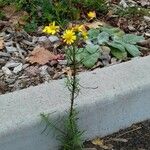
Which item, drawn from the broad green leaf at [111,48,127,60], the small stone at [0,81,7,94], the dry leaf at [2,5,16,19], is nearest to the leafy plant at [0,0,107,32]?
the dry leaf at [2,5,16,19]

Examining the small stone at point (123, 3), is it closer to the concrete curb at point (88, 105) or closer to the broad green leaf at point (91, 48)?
the broad green leaf at point (91, 48)

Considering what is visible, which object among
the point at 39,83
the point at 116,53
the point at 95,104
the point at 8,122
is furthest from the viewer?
the point at 116,53

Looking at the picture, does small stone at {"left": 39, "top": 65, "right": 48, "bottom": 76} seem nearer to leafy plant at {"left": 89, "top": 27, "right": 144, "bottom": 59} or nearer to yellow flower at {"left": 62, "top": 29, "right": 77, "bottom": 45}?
leafy plant at {"left": 89, "top": 27, "right": 144, "bottom": 59}

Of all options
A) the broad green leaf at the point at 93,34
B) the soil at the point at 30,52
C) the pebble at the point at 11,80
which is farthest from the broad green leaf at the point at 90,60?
the pebble at the point at 11,80

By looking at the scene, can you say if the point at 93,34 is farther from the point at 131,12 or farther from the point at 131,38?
the point at 131,12

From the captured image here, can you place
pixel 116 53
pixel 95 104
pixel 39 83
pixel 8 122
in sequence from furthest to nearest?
pixel 116 53 → pixel 39 83 → pixel 95 104 → pixel 8 122

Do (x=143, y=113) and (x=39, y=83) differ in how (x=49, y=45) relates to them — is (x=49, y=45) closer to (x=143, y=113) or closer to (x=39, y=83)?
(x=39, y=83)

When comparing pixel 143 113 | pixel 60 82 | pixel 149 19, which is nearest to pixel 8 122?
pixel 60 82

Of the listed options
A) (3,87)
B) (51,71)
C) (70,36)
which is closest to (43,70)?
(51,71)
